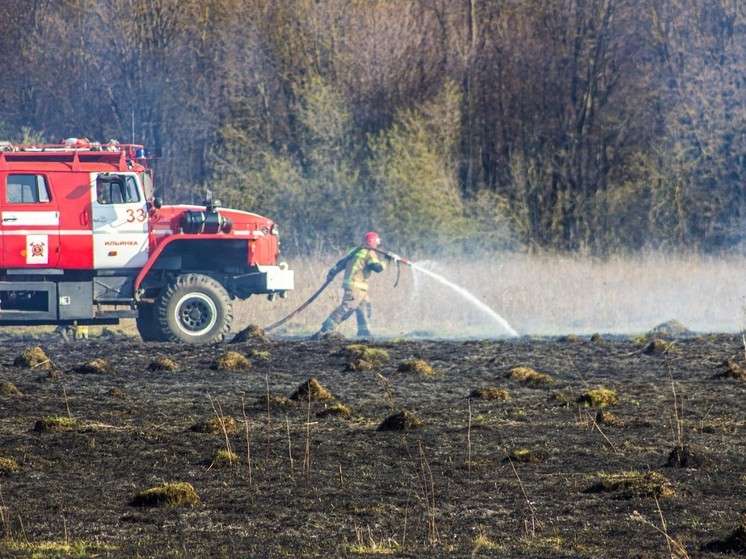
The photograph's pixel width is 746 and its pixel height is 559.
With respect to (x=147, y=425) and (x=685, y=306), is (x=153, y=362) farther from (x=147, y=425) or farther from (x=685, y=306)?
(x=685, y=306)

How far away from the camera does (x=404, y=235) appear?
36031 millimetres

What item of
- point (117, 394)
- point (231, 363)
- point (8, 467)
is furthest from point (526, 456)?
point (231, 363)

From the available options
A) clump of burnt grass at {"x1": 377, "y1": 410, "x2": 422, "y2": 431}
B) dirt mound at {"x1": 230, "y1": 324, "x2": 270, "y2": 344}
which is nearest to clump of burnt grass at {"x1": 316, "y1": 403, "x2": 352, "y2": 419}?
clump of burnt grass at {"x1": 377, "y1": 410, "x2": 422, "y2": 431}

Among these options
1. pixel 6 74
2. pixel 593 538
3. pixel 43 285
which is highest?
pixel 6 74

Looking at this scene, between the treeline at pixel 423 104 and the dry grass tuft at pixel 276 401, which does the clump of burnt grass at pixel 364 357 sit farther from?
the treeline at pixel 423 104

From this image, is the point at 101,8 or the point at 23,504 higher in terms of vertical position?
the point at 101,8

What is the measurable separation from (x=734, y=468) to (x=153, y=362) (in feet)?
29.2

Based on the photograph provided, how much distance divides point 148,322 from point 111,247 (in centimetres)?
164

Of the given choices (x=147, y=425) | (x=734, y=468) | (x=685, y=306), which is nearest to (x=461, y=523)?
(x=734, y=468)

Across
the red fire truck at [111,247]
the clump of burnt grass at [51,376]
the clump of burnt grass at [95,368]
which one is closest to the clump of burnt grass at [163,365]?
the clump of burnt grass at [95,368]

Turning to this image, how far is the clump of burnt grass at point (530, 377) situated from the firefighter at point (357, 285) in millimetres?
8074

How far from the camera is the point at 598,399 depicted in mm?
12203

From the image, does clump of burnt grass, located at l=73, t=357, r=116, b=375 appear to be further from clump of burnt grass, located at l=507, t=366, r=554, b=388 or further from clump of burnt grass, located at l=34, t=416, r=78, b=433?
clump of burnt grass, located at l=507, t=366, r=554, b=388

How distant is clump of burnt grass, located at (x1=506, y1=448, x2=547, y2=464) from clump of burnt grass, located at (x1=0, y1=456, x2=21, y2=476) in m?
3.65
